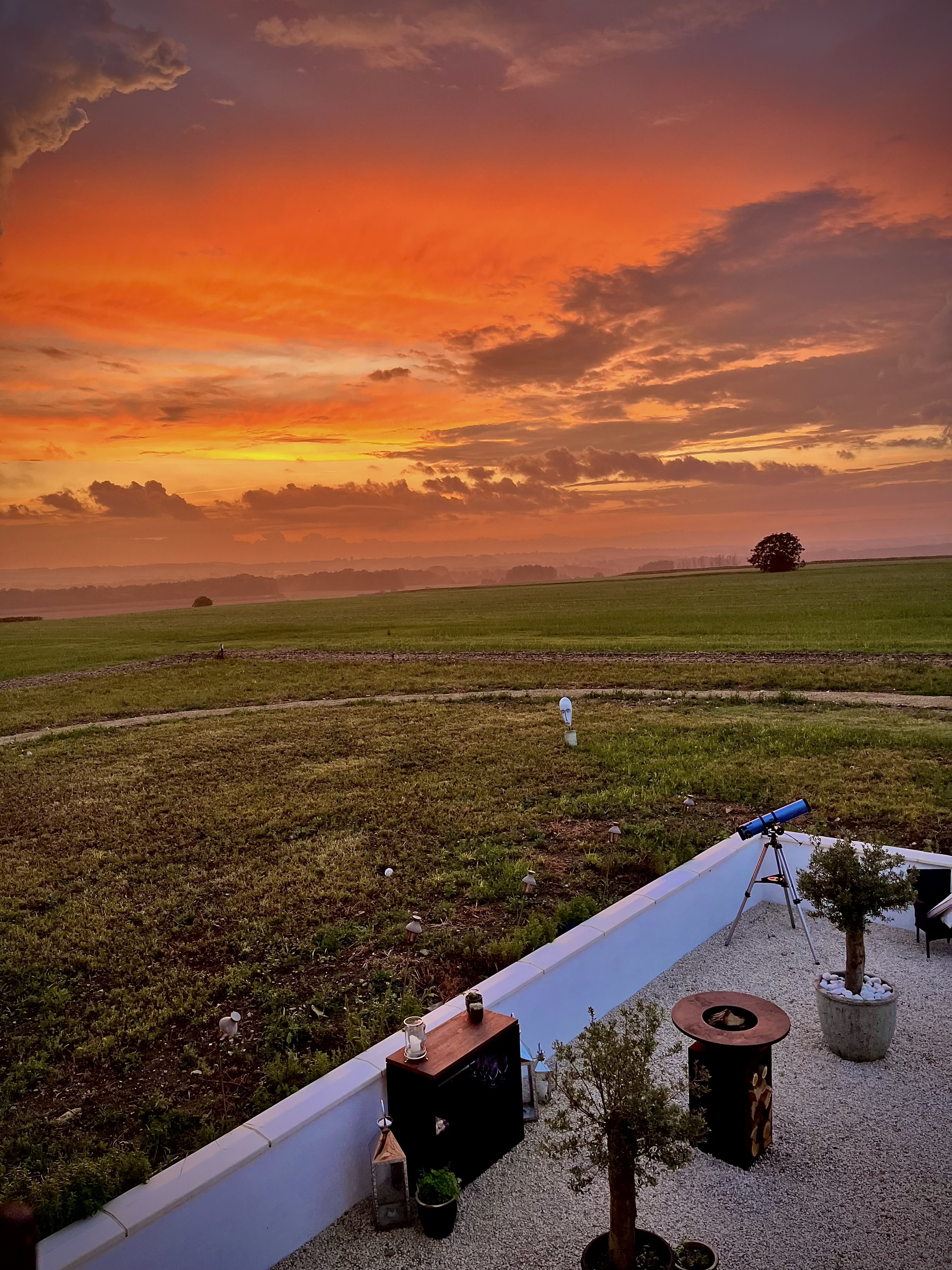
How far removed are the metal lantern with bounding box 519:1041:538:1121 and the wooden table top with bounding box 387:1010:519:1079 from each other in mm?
425

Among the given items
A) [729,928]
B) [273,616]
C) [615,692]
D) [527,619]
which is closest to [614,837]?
[729,928]

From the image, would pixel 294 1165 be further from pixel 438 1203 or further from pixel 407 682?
pixel 407 682

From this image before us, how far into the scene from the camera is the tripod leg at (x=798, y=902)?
7.96m

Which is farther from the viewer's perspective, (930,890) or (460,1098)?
(930,890)

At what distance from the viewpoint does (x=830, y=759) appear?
1430cm

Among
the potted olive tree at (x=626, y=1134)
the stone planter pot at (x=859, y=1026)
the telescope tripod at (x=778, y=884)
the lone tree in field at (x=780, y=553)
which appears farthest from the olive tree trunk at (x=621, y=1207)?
the lone tree in field at (x=780, y=553)

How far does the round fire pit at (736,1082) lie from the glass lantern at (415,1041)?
167 cm

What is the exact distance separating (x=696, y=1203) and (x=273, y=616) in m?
63.2

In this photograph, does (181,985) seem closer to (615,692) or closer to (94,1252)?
(94,1252)

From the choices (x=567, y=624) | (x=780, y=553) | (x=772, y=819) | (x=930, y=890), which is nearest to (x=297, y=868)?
(x=772, y=819)

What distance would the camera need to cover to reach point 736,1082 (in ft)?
17.2

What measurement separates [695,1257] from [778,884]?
469 centimetres

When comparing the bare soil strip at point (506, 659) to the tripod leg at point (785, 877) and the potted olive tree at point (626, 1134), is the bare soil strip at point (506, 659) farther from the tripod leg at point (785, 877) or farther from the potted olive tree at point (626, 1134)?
the potted olive tree at point (626, 1134)

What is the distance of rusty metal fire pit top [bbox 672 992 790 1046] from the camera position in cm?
532
